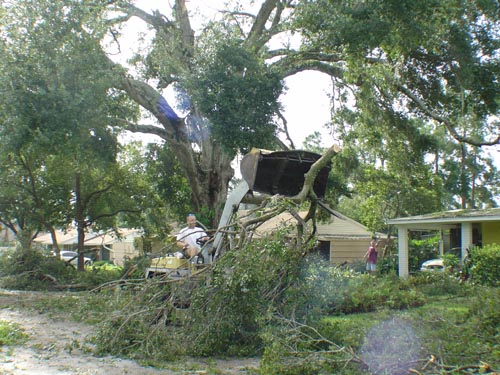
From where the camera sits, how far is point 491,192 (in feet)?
153

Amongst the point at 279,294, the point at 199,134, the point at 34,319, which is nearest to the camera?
the point at 279,294

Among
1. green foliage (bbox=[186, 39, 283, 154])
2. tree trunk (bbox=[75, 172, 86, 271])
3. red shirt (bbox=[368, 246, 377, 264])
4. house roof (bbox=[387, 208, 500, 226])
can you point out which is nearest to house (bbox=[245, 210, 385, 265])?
red shirt (bbox=[368, 246, 377, 264])

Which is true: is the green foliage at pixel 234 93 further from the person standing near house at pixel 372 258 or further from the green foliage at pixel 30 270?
the person standing near house at pixel 372 258

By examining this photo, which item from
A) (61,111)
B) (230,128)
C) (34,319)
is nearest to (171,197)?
(230,128)

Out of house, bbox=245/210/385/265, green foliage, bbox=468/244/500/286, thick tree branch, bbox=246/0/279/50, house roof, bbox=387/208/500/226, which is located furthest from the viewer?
house, bbox=245/210/385/265

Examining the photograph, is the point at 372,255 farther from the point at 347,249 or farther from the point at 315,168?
the point at 315,168

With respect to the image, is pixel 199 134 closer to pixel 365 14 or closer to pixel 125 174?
pixel 125 174

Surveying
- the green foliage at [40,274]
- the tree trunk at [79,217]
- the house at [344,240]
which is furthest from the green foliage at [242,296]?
the house at [344,240]

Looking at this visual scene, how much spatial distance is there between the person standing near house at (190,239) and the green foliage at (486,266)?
28.6 ft

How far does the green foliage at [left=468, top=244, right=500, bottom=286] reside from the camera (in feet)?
49.3

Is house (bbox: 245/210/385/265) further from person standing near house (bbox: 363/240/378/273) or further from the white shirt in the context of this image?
the white shirt

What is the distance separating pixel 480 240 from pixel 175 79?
12.4 meters

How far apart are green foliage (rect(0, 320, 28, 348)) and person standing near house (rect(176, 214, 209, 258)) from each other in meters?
2.77

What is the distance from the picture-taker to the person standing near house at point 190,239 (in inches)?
376
